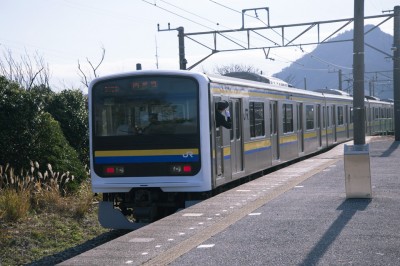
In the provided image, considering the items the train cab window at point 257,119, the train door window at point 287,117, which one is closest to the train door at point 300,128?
the train door window at point 287,117

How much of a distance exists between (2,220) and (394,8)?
69.6 ft

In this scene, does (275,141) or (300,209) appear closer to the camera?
(300,209)

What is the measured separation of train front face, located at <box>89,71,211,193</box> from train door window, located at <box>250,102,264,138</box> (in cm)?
378

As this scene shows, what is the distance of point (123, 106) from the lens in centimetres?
1273

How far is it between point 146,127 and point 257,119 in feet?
15.0

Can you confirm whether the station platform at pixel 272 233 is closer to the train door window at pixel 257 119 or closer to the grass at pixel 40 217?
the train door window at pixel 257 119

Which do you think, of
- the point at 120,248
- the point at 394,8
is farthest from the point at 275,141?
the point at 394,8

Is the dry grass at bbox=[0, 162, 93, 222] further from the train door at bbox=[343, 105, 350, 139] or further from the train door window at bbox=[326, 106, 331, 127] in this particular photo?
the train door at bbox=[343, 105, 350, 139]

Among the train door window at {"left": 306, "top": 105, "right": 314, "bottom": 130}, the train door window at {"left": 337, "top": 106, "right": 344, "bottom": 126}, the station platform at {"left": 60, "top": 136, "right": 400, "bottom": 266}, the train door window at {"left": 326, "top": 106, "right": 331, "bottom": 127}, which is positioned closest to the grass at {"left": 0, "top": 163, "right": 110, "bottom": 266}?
the station platform at {"left": 60, "top": 136, "right": 400, "bottom": 266}

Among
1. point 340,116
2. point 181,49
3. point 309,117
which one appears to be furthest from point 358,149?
point 340,116

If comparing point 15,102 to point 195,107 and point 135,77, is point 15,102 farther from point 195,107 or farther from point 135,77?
point 195,107

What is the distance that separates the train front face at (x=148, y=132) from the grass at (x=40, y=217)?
1435 mm

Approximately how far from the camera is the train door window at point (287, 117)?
1972cm

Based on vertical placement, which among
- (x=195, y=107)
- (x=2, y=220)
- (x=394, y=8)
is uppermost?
(x=394, y=8)
